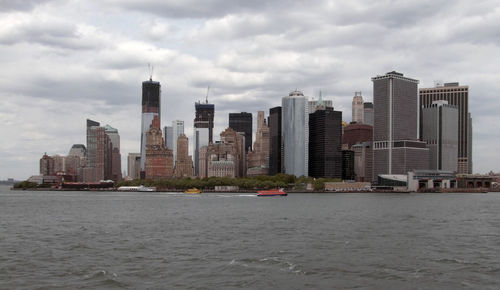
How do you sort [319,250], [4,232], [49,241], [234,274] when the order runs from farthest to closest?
1. [4,232]
2. [49,241]
3. [319,250]
4. [234,274]

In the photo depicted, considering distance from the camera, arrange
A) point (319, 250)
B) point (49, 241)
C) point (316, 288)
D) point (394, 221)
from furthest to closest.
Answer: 1. point (394, 221)
2. point (49, 241)
3. point (319, 250)
4. point (316, 288)

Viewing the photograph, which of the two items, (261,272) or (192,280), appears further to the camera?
(261,272)

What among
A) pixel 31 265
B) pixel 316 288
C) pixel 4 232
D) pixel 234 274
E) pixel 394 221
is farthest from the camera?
pixel 394 221

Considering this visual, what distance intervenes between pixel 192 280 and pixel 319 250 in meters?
16.6

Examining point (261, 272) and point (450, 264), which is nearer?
point (261, 272)

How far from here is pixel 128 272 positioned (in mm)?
43250

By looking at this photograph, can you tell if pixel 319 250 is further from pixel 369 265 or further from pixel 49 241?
pixel 49 241

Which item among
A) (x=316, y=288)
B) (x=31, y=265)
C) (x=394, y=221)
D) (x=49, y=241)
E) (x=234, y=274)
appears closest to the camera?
(x=316, y=288)

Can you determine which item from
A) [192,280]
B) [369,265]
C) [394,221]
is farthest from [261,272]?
[394,221]

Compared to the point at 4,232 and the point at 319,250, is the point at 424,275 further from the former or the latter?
the point at 4,232

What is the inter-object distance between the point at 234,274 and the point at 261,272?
216 centimetres

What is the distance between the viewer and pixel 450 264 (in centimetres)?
4697

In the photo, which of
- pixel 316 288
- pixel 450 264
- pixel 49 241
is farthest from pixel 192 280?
pixel 49 241

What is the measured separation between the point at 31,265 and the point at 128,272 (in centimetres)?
883
